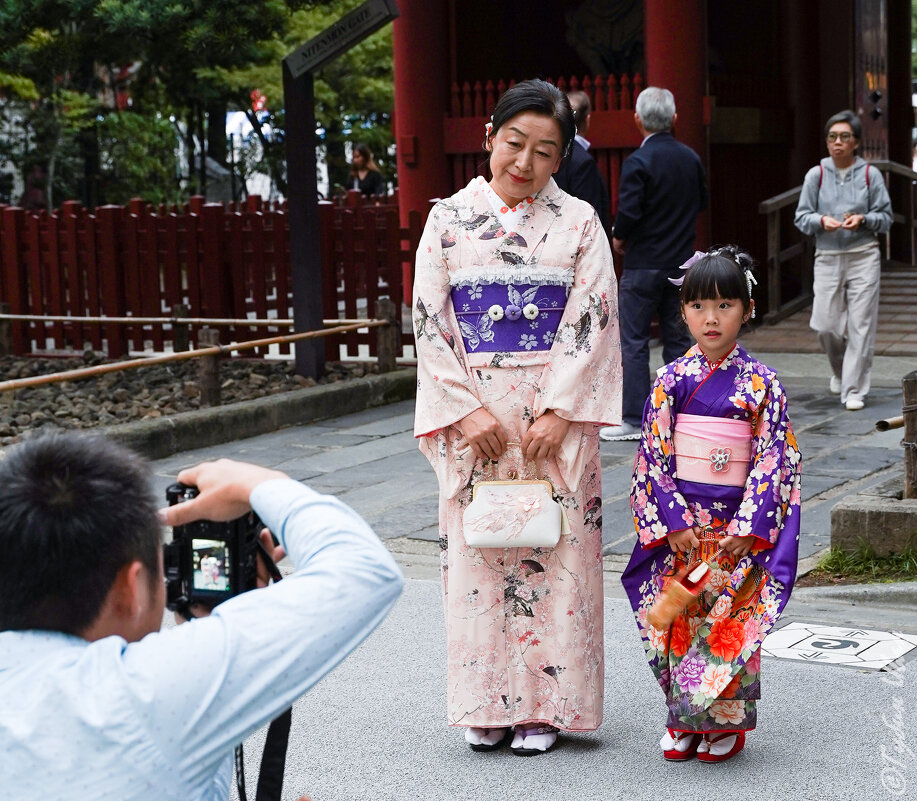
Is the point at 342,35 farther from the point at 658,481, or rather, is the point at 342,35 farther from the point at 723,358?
the point at 658,481

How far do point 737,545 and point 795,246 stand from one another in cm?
889

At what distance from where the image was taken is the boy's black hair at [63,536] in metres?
1.66

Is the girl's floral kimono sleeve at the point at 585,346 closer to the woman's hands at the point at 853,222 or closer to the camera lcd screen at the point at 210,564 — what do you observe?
the camera lcd screen at the point at 210,564

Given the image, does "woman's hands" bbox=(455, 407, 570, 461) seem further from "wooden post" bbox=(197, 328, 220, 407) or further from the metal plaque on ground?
"wooden post" bbox=(197, 328, 220, 407)

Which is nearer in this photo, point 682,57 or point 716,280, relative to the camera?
point 716,280

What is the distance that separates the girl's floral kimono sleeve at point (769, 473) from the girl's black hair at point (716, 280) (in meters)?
0.22

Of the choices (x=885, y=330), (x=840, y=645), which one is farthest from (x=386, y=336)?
(x=840, y=645)

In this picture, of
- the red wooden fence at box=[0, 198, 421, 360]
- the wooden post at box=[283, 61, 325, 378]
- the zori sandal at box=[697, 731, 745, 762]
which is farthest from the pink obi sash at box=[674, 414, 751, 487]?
the red wooden fence at box=[0, 198, 421, 360]

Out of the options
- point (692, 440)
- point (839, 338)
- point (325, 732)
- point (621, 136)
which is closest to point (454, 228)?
point (692, 440)

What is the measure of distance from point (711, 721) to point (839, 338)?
513cm

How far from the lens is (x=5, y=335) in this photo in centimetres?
1173

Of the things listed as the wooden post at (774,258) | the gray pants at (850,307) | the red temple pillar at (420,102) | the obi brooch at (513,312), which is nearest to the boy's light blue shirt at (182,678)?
the obi brooch at (513,312)

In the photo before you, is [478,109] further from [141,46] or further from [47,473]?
[47,473]

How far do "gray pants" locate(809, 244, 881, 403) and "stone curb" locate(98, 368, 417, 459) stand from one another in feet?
9.16
